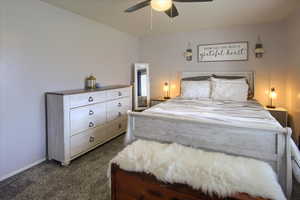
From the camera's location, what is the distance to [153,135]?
81.7 inches

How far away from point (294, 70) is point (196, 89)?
65.3 inches

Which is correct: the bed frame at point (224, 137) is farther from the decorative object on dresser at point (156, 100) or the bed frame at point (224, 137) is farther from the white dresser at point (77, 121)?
the decorative object on dresser at point (156, 100)

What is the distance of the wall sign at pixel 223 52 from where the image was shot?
382cm

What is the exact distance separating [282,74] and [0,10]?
4.66 m

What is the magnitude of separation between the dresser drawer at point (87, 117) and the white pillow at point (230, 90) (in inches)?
83.9

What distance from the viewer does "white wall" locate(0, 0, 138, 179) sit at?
210cm

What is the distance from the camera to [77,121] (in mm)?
2551

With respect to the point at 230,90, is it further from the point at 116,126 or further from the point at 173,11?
the point at 116,126

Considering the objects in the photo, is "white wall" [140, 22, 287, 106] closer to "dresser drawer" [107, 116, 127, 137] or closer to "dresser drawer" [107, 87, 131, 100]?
"dresser drawer" [107, 87, 131, 100]

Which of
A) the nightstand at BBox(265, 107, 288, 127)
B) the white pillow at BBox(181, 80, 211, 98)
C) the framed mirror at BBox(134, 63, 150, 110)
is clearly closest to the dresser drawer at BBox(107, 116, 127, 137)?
the framed mirror at BBox(134, 63, 150, 110)

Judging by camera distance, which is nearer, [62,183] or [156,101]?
[62,183]

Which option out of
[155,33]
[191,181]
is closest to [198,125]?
[191,181]

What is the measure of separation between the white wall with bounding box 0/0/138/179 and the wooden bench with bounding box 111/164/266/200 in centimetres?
147

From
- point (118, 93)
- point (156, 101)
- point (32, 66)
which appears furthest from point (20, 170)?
point (156, 101)
